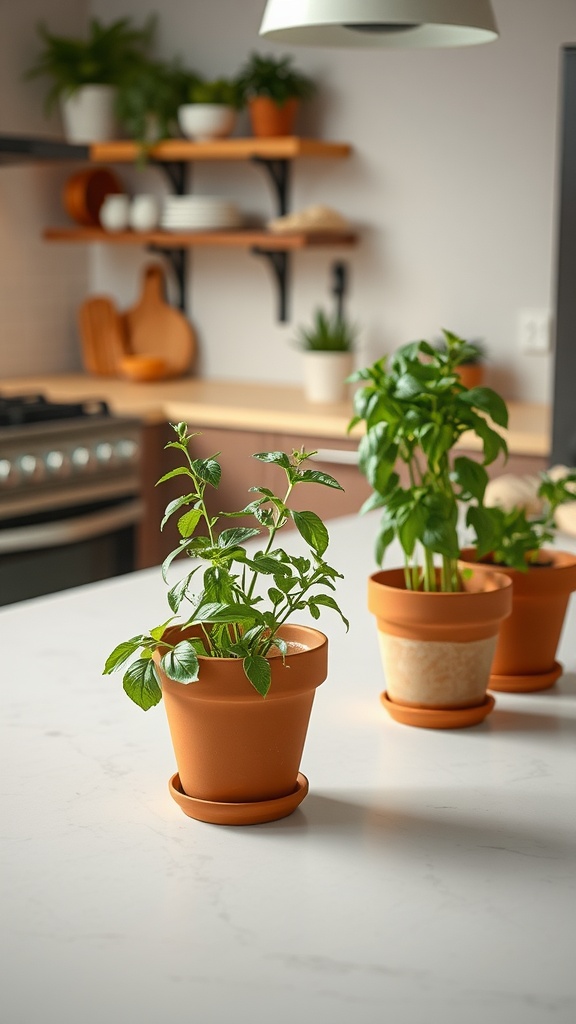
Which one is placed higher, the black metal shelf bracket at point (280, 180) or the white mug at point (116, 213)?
the black metal shelf bracket at point (280, 180)

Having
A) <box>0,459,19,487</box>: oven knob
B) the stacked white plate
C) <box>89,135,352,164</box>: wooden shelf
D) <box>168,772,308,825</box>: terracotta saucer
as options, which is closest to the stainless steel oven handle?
<box>0,459,19,487</box>: oven knob

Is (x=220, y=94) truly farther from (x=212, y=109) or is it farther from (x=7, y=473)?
(x=7, y=473)

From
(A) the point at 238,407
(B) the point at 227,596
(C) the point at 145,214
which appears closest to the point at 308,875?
(B) the point at 227,596

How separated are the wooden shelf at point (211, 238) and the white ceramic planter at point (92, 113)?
1.03 feet

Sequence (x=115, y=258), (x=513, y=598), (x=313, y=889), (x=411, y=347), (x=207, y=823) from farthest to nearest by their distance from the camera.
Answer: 1. (x=115, y=258)
2. (x=513, y=598)
3. (x=411, y=347)
4. (x=207, y=823)
5. (x=313, y=889)

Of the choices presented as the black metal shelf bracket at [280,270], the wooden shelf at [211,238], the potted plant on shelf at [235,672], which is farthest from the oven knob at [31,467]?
the potted plant on shelf at [235,672]

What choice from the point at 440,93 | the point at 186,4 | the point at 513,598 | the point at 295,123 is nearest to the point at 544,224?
the point at 440,93

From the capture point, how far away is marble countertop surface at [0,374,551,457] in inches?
128

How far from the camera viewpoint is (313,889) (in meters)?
0.85

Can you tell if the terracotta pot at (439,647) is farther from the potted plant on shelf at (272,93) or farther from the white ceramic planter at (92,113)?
the white ceramic planter at (92,113)

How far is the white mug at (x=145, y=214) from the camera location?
407 centimetres

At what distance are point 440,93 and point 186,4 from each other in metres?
1.02

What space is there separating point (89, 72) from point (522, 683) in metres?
3.41

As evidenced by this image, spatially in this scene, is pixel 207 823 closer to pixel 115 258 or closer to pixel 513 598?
pixel 513 598
